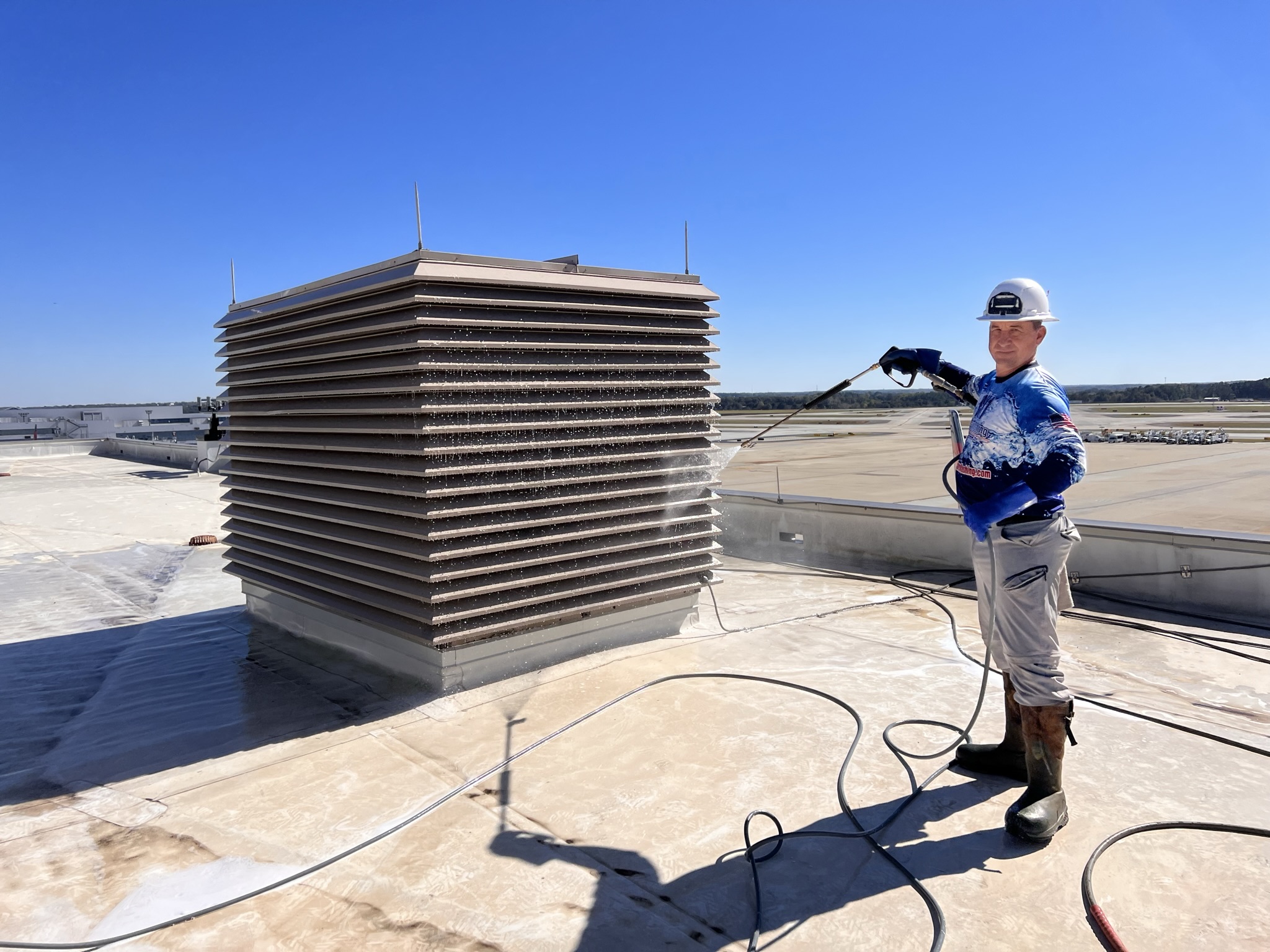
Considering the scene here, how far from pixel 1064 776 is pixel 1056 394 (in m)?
1.54

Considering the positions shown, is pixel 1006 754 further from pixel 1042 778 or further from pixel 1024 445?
pixel 1024 445

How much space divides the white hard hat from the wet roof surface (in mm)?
1858

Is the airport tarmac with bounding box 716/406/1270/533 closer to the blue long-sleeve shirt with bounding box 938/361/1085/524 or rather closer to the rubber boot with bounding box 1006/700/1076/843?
the blue long-sleeve shirt with bounding box 938/361/1085/524

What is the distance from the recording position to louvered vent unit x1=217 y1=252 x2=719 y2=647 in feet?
14.5

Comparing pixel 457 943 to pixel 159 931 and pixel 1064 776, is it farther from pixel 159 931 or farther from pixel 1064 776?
pixel 1064 776

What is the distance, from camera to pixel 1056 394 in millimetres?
3197

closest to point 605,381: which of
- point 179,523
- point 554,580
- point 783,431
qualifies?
point 554,580

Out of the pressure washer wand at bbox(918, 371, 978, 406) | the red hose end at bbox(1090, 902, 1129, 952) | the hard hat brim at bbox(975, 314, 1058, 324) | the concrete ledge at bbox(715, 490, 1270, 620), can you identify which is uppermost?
the hard hat brim at bbox(975, 314, 1058, 324)

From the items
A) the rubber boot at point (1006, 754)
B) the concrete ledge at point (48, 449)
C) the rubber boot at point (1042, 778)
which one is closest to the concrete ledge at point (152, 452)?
the concrete ledge at point (48, 449)

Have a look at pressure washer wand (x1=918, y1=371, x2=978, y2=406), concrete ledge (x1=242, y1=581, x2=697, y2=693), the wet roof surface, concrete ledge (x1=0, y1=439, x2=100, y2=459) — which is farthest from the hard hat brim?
concrete ledge (x1=0, y1=439, x2=100, y2=459)

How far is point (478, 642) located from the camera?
15.3 feet

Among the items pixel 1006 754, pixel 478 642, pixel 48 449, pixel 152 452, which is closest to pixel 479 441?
pixel 478 642

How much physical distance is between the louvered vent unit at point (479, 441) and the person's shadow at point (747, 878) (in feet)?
6.14

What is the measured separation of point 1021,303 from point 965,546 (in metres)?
4.40
